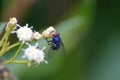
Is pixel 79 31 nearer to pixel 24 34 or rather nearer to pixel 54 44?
pixel 54 44

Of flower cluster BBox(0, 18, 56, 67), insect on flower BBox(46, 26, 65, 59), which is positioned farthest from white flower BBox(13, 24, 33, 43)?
insect on flower BBox(46, 26, 65, 59)

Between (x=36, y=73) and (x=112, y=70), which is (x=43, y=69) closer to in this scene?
(x=36, y=73)

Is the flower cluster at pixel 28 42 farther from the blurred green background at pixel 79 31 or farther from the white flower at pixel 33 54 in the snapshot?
the blurred green background at pixel 79 31

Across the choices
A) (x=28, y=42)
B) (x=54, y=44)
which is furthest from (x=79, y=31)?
(x=28, y=42)

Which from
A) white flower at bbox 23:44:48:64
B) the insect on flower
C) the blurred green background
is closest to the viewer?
white flower at bbox 23:44:48:64

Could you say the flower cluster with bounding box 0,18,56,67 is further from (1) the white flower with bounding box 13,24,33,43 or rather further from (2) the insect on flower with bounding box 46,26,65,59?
(2) the insect on flower with bounding box 46,26,65,59

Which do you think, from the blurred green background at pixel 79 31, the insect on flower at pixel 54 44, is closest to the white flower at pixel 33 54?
the insect on flower at pixel 54 44

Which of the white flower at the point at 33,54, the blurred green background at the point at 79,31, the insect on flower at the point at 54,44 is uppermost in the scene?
the blurred green background at the point at 79,31

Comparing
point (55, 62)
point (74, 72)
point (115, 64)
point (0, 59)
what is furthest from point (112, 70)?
point (0, 59)
